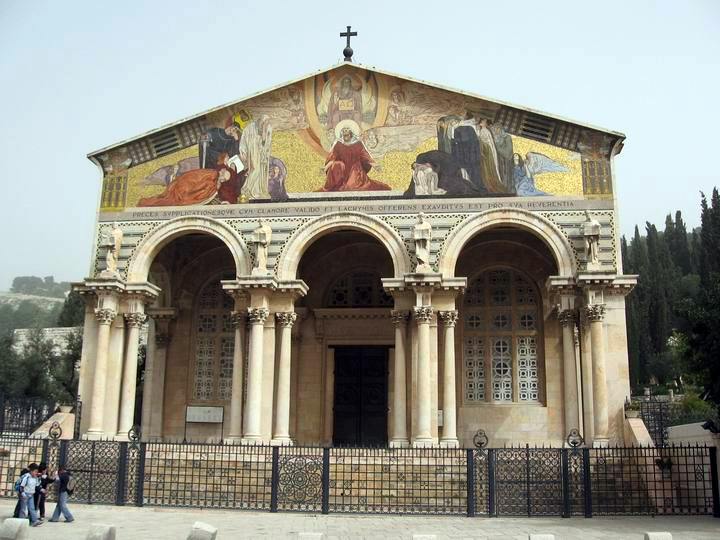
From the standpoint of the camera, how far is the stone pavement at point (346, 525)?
41.1 ft

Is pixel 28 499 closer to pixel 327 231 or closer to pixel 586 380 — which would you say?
pixel 327 231

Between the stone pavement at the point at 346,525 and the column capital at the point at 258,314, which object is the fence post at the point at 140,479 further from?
the column capital at the point at 258,314

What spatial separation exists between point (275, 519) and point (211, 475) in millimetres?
3626

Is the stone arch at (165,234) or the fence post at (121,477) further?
the stone arch at (165,234)

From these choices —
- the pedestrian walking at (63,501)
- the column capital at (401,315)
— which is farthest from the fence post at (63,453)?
the column capital at (401,315)

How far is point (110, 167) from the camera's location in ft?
78.6

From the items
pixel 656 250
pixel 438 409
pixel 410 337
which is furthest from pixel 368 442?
pixel 656 250

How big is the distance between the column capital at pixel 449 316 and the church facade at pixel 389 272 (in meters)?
0.24

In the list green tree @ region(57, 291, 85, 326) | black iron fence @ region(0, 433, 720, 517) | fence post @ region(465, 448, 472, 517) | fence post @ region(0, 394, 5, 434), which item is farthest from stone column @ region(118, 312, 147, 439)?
green tree @ region(57, 291, 85, 326)

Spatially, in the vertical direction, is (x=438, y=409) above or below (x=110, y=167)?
below

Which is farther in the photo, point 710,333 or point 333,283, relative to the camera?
point 333,283

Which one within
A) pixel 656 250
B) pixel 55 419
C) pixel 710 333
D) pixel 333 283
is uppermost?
pixel 656 250

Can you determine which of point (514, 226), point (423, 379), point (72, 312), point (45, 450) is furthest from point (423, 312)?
point (72, 312)

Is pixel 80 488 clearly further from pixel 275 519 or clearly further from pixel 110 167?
pixel 110 167
